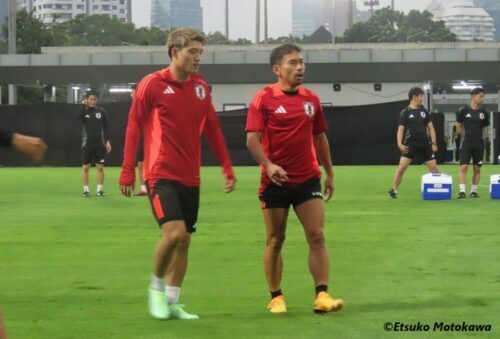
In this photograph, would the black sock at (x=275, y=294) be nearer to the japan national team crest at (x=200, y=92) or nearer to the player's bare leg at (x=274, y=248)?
the player's bare leg at (x=274, y=248)

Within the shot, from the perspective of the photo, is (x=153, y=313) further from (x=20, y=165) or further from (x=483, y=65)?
(x=483, y=65)

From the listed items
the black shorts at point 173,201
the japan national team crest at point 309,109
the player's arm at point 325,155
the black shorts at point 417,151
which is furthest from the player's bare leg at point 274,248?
the black shorts at point 417,151

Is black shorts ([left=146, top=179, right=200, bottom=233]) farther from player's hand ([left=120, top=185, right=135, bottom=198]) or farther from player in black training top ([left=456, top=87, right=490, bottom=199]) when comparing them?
player in black training top ([left=456, top=87, right=490, bottom=199])

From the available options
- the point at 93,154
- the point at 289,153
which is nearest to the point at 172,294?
the point at 289,153

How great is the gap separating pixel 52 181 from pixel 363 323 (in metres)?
22.1

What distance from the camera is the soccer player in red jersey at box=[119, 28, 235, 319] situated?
8727 millimetres

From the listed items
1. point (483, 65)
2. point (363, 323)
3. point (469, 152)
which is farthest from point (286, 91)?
point (483, 65)

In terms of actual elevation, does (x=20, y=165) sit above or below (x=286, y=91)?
below

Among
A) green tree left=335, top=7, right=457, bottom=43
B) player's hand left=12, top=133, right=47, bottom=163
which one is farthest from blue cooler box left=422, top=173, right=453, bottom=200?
green tree left=335, top=7, right=457, bottom=43

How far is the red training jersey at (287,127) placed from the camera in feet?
29.6

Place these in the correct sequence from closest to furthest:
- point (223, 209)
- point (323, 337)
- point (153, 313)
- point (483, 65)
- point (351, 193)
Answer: point (323, 337) < point (153, 313) < point (223, 209) < point (351, 193) < point (483, 65)

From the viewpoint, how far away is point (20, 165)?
4291 centimetres

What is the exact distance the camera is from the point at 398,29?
154 metres

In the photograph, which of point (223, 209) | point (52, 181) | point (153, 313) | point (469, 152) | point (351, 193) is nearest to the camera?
point (153, 313)
